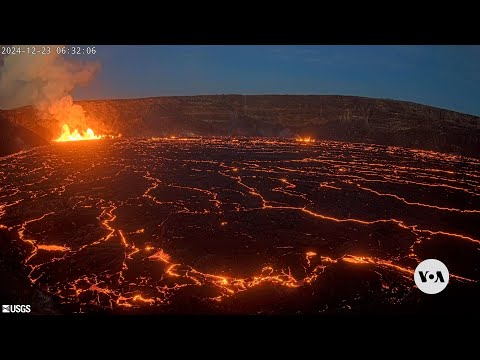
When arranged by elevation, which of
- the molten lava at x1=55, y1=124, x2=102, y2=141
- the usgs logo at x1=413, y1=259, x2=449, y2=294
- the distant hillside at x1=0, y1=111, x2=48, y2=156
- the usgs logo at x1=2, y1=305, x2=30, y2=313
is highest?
the molten lava at x1=55, y1=124, x2=102, y2=141

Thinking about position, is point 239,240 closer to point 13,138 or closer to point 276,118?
point 13,138

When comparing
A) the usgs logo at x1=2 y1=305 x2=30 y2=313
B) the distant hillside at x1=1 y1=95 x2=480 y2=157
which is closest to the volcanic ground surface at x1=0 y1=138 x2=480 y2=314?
the usgs logo at x1=2 y1=305 x2=30 y2=313

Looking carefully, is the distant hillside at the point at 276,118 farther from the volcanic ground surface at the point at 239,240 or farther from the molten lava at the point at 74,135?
the volcanic ground surface at the point at 239,240

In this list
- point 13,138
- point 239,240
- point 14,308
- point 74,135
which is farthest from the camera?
point 74,135

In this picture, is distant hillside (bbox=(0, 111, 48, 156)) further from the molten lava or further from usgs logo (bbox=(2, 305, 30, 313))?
usgs logo (bbox=(2, 305, 30, 313))

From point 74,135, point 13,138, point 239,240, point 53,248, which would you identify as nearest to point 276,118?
point 74,135

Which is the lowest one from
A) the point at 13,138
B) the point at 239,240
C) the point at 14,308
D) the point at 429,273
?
the point at 429,273

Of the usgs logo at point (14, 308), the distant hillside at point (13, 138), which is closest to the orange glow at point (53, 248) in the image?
the usgs logo at point (14, 308)
